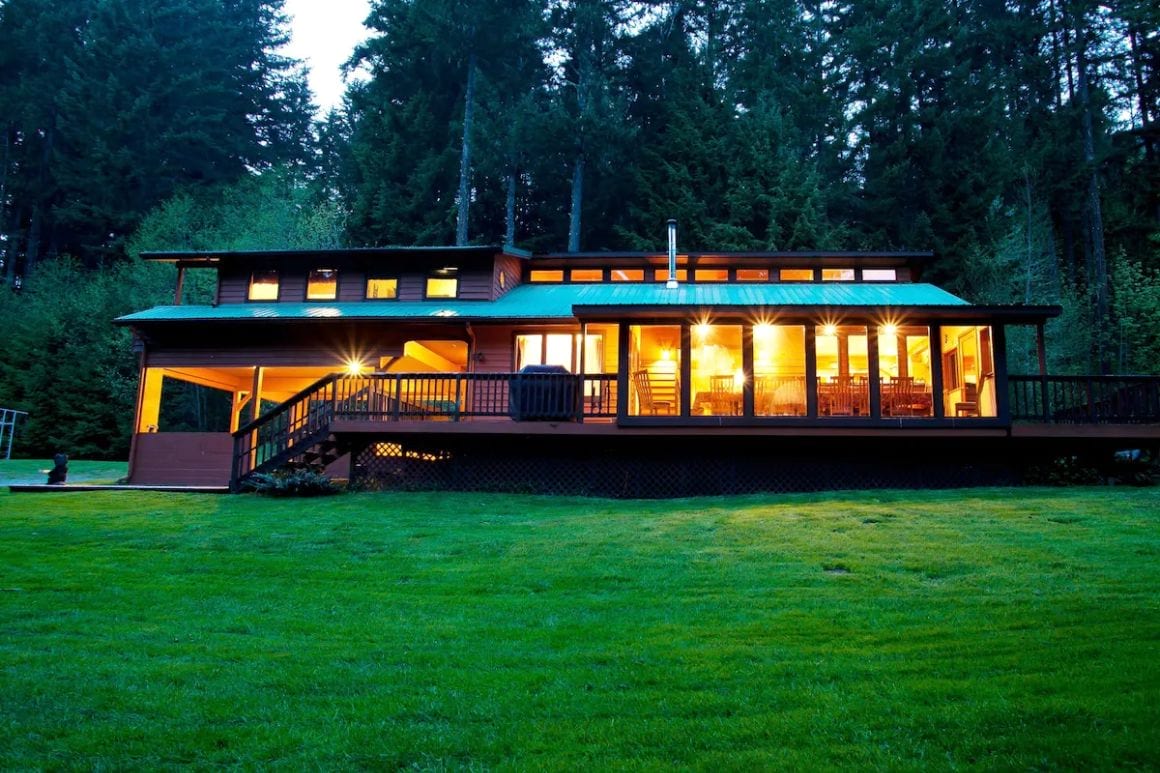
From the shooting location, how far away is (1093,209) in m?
29.0

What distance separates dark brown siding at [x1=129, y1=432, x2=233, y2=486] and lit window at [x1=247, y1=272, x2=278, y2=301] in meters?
3.98

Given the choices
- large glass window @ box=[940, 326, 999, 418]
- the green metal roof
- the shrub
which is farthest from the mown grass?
large glass window @ box=[940, 326, 999, 418]

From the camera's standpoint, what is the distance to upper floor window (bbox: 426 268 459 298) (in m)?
19.6

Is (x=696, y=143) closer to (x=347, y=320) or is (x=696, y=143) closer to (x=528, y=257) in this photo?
(x=528, y=257)

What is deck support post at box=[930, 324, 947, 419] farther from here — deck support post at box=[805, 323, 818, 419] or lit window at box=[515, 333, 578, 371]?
lit window at box=[515, 333, 578, 371]

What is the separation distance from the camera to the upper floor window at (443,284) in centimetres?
1956

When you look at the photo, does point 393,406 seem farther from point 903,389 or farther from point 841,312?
point 903,389

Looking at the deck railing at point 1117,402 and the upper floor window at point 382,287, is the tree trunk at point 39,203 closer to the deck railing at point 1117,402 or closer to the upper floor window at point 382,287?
the upper floor window at point 382,287

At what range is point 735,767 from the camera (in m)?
3.67

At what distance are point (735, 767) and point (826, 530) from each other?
20.3 ft

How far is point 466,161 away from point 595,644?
28050 millimetres

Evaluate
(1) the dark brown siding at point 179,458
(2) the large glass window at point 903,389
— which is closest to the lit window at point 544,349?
(2) the large glass window at point 903,389

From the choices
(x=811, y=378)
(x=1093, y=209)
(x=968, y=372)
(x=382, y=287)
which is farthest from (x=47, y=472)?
(x=1093, y=209)

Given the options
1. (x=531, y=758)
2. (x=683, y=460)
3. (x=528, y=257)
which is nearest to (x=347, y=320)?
(x=528, y=257)
